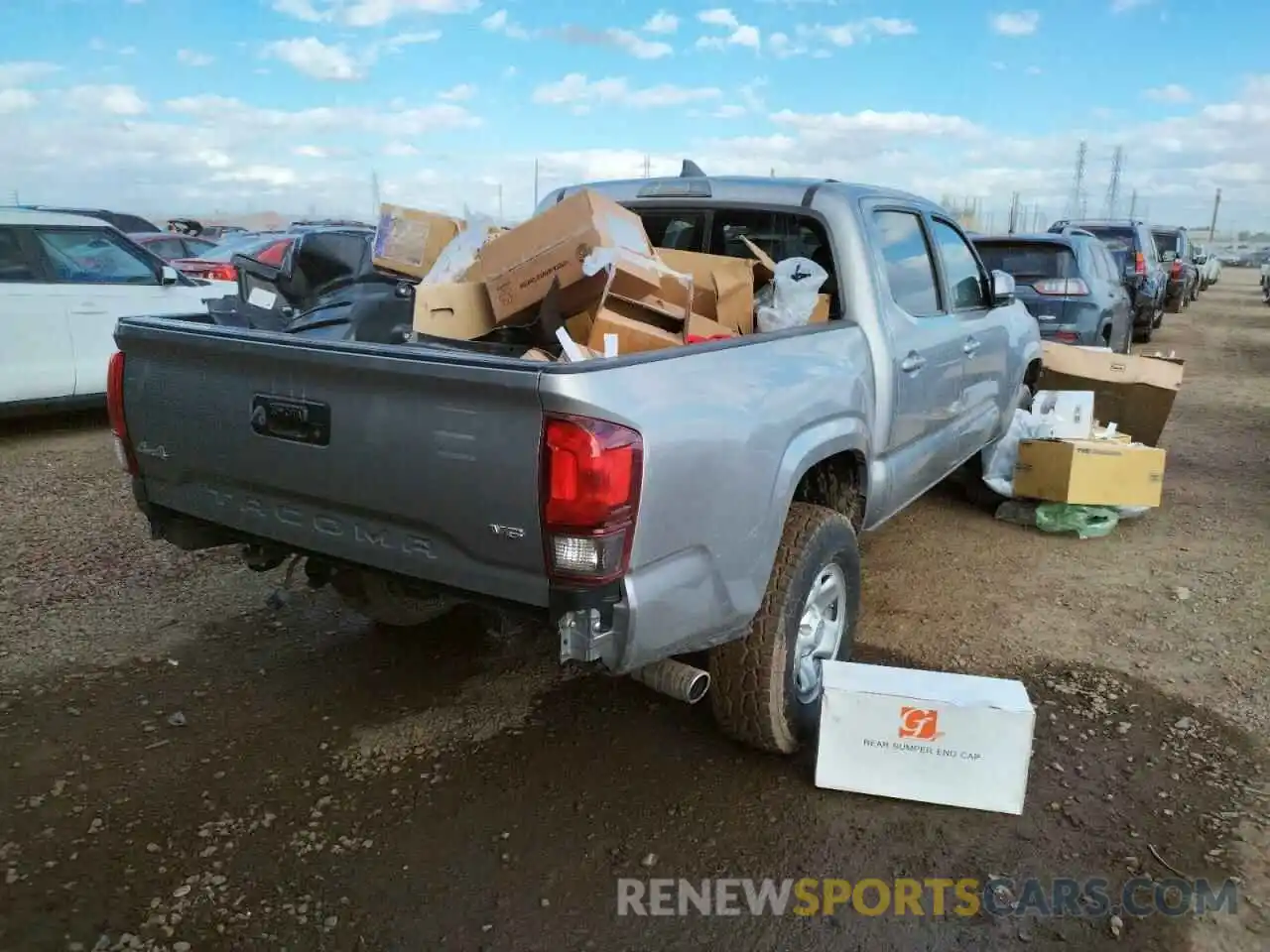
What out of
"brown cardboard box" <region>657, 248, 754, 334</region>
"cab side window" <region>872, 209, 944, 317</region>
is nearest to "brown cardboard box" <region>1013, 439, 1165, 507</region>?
"cab side window" <region>872, 209, 944, 317</region>

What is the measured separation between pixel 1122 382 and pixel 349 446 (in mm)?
6030

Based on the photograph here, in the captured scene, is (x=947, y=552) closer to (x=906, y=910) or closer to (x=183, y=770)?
(x=906, y=910)

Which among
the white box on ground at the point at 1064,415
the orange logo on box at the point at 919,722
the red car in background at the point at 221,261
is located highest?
the red car in background at the point at 221,261

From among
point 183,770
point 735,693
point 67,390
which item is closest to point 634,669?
point 735,693

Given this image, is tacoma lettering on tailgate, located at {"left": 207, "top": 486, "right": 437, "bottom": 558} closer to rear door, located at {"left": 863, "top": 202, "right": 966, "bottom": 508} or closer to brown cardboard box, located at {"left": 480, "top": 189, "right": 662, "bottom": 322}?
brown cardboard box, located at {"left": 480, "top": 189, "right": 662, "bottom": 322}

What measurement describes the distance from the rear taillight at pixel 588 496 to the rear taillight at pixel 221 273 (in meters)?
9.98

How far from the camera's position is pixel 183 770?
3133 millimetres

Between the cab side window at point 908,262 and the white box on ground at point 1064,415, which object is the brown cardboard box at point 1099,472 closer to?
the white box on ground at point 1064,415

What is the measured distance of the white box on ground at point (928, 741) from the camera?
2920 mm

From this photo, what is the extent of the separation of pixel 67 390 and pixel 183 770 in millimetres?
5590

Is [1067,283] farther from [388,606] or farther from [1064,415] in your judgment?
[388,606]

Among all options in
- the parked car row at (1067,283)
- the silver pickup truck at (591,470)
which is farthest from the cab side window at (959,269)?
the parked car row at (1067,283)

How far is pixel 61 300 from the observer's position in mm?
7508

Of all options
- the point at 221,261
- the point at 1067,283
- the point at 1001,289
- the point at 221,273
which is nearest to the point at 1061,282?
the point at 1067,283
